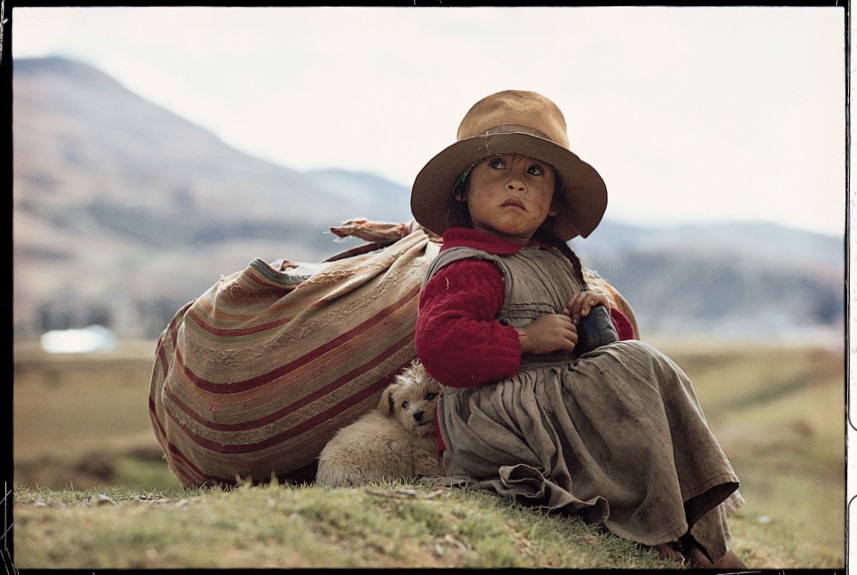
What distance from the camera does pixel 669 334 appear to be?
7.80 meters

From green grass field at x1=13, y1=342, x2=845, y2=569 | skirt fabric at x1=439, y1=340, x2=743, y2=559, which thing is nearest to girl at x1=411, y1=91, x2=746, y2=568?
skirt fabric at x1=439, y1=340, x2=743, y2=559

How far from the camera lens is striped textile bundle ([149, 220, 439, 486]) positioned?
2564 millimetres

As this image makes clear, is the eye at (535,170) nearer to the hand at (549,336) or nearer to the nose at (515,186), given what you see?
the nose at (515,186)

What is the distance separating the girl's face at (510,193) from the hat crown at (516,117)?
0.07 meters

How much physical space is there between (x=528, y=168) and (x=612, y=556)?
38.9 inches

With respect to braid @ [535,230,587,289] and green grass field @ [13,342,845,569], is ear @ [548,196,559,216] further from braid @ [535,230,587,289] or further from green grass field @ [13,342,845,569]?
green grass field @ [13,342,845,569]

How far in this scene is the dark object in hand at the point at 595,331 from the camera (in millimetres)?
2193

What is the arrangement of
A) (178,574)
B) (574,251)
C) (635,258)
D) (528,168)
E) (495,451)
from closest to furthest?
(178,574)
(495,451)
(528,168)
(574,251)
(635,258)

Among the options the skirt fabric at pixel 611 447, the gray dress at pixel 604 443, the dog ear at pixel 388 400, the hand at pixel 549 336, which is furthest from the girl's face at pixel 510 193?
the dog ear at pixel 388 400

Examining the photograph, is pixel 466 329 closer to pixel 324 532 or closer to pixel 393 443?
pixel 393 443

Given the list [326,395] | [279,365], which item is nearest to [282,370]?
[279,365]

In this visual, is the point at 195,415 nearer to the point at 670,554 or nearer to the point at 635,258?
the point at 670,554

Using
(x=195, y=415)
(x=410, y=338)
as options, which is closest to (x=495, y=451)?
(x=410, y=338)

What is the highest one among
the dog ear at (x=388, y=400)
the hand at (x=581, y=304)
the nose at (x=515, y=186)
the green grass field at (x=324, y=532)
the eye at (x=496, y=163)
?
the eye at (x=496, y=163)
